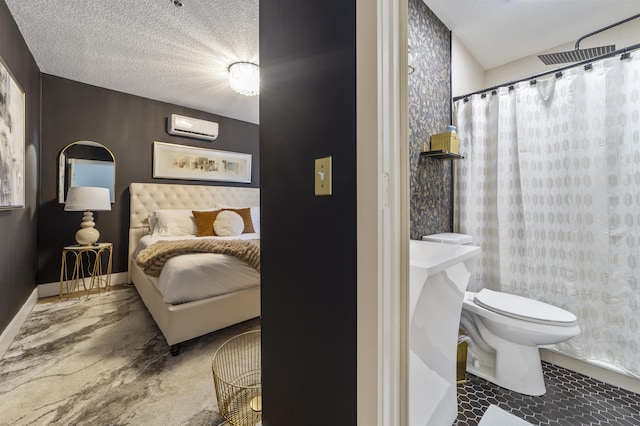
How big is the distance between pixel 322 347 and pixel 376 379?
0.20 meters

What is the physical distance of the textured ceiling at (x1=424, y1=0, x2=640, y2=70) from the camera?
199 cm

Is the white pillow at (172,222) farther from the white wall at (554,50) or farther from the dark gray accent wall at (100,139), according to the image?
the white wall at (554,50)

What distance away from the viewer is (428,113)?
2.07 metres

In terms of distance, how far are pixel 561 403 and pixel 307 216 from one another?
1.86 meters

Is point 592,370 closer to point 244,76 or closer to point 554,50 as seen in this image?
point 554,50

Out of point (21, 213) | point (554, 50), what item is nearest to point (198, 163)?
point (21, 213)

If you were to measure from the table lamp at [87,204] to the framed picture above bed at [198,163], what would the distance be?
2.57 feet

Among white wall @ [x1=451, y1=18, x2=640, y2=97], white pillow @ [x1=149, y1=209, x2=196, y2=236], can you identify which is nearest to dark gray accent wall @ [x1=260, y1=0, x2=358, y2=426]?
white wall @ [x1=451, y1=18, x2=640, y2=97]

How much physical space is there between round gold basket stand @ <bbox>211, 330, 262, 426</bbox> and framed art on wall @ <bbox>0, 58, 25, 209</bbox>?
1.88 metres

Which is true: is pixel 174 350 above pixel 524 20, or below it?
below

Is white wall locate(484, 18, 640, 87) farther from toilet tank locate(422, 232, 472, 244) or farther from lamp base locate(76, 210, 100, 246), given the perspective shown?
lamp base locate(76, 210, 100, 246)

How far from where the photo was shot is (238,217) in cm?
358

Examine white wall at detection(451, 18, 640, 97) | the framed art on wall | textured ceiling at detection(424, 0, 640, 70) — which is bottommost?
the framed art on wall

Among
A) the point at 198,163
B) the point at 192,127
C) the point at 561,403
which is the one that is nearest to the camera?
the point at 561,403
